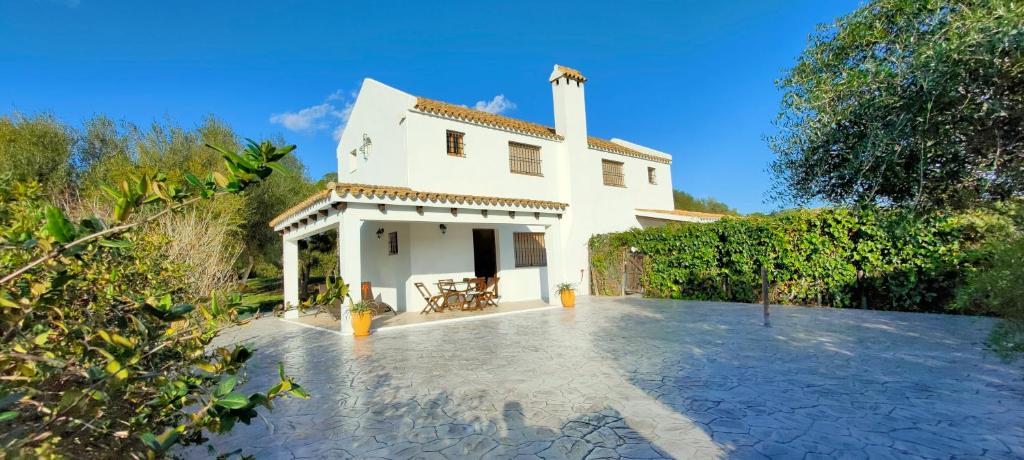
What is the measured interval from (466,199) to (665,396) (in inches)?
296

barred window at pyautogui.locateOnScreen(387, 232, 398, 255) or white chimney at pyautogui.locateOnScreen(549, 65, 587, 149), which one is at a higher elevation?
white chimney at pyautogui.locateOnScreen(549, 65, 587, 149)

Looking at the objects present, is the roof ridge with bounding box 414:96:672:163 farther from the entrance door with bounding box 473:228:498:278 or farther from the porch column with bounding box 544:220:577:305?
the porch column with bounding box 544:220:577:305

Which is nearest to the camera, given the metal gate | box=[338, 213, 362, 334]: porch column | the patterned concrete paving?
the patterned concrete paving

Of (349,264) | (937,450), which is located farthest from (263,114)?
(937,450)

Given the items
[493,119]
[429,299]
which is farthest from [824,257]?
Result: [493,119]

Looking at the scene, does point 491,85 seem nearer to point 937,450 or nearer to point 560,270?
point 560,270

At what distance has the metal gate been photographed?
48.0 ft

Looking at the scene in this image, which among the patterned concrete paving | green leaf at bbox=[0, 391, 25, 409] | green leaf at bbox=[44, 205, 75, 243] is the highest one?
green leaf at bbox=[44, 205, 75, 243]

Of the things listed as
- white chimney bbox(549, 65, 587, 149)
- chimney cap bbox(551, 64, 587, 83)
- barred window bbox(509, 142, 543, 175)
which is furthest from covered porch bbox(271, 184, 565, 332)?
chimney cap bbox(551, 64, 587, 83)

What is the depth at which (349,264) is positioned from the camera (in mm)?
9180

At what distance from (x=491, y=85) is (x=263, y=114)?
414 inches

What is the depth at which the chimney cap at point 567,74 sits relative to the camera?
15.9 meters

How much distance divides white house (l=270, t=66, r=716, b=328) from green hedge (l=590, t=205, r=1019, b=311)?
3236 mm

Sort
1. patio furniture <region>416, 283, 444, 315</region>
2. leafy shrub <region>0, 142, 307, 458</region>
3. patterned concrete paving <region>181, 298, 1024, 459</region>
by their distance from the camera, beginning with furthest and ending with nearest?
patio furniture <region>416, 283, 444, 315</region> < patterned concrete paving <region>181, 298, 1024, 459</region> < leafy shrub <region>0, 142, 307, 458</region>
